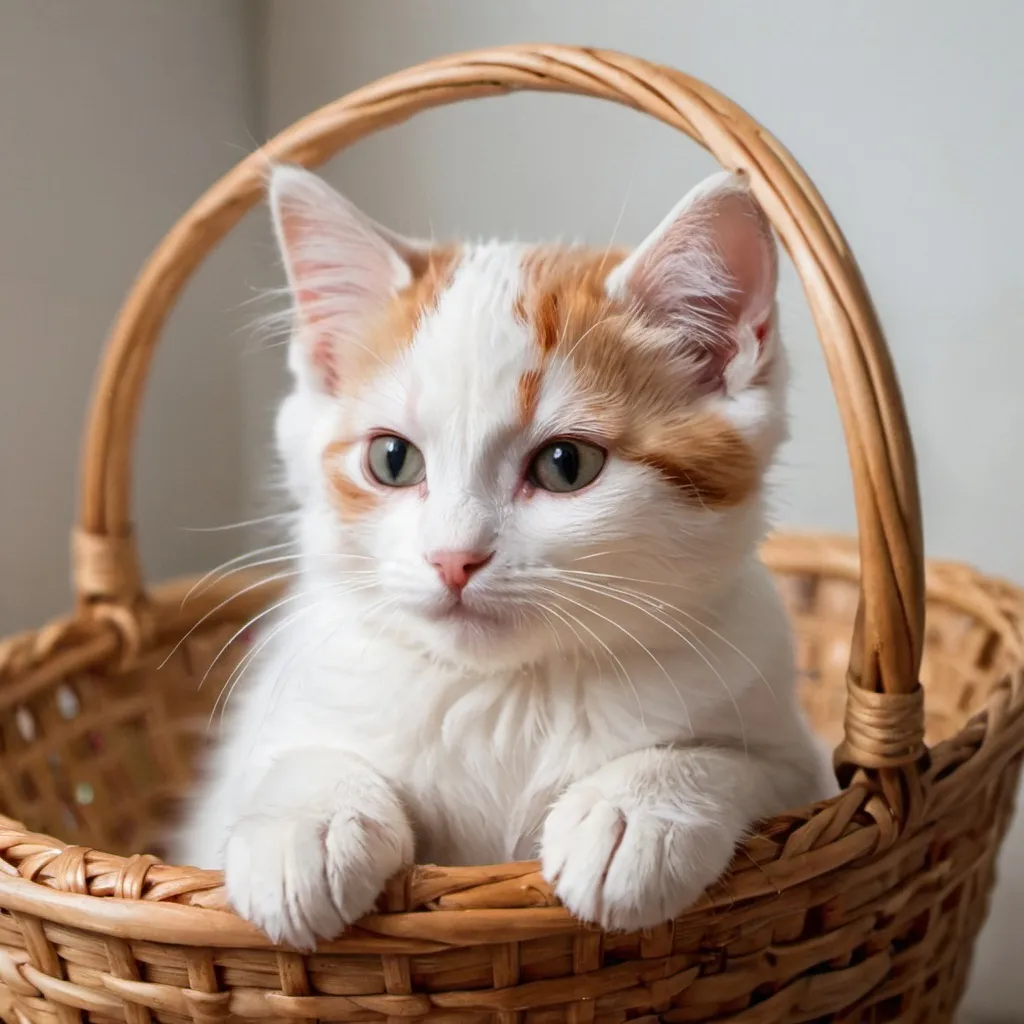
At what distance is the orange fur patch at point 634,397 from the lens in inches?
30.2

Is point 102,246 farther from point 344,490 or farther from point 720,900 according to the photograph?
point 720,900

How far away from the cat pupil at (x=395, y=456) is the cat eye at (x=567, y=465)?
0.11 meters

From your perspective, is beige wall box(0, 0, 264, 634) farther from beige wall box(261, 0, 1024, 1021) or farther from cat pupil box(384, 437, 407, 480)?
cat pupil box(384, 437, 407, 480)

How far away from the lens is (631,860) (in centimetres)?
64

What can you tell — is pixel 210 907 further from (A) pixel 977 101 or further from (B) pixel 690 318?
Result: (A) pixel 977 101

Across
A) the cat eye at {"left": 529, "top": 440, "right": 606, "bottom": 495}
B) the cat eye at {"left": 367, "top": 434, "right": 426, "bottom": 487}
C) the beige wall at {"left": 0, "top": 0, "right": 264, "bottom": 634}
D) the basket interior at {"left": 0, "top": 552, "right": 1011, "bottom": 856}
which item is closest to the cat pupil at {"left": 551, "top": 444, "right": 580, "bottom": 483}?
the cat eye at {"left": 529, "top": 440, "right": 606, "bottom": 495}

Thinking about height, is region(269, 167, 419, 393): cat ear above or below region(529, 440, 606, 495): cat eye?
above

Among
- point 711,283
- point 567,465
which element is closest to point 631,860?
point 567,465

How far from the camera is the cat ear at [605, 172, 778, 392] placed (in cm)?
76

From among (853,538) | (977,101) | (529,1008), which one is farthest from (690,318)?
(977,101)

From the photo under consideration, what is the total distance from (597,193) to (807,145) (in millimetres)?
321

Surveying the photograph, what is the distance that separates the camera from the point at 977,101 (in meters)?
1.42

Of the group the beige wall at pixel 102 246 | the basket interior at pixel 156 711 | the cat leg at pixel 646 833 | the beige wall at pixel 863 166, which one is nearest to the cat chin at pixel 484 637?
the cat leg at pixel 646 833

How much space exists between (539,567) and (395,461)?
163 mm
